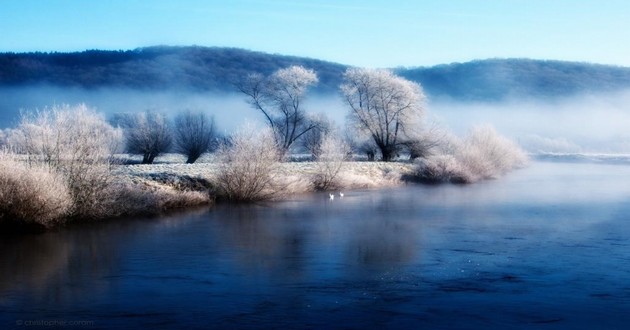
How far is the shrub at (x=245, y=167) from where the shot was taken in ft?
67.9

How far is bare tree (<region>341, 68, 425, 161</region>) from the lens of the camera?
35281mm

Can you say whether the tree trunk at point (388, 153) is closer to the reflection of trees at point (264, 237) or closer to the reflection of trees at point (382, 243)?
the reflection of trees at point (264, 237)

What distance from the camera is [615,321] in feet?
28.4

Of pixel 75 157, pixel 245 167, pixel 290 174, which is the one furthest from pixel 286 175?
pixel 75 157

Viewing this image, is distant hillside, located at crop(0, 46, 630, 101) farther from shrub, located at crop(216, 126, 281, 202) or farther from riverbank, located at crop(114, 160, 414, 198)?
shrub, located at crop(216, 126, 281, 202)

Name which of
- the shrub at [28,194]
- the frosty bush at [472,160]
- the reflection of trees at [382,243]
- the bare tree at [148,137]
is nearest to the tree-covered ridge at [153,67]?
the bare tree at [148,137]

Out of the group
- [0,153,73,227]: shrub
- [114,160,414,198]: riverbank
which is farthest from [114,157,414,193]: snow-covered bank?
[0,153,73,227]: shrub

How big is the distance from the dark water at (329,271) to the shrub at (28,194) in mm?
661

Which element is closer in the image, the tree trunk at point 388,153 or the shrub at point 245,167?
the shrub at point 245,167

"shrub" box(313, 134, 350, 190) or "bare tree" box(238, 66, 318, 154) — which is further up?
"bare tree" box(238, 66, 318, 154)

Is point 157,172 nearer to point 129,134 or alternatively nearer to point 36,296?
point 36,296

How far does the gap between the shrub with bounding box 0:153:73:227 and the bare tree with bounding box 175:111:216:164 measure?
63.1ft

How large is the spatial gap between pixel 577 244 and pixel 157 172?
41.9 ft

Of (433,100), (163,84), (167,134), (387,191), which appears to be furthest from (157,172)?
(433,100)
